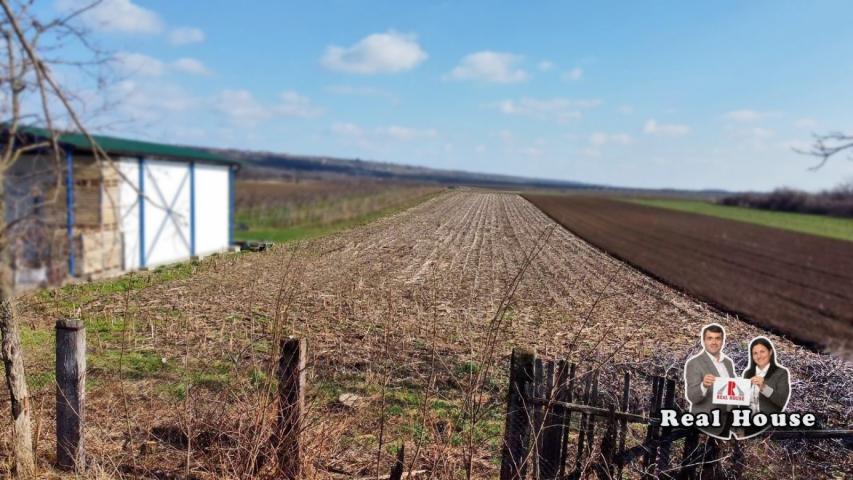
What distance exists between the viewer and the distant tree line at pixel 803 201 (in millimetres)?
3369

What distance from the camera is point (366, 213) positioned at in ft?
17.1

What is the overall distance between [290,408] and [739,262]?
10.8 meters

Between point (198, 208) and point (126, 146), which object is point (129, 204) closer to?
point (126, 146)

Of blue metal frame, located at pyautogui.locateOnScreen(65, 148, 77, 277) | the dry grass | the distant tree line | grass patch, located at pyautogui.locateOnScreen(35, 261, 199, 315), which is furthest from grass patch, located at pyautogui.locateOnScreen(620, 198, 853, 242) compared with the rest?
blue metal frame, located at pyautogui.locateOnScreen(65, 148, 77, 277)

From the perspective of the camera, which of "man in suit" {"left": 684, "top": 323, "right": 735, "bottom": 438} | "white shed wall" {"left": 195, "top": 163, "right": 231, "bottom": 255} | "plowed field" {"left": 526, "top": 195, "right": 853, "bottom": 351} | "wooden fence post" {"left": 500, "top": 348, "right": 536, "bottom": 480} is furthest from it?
"white shed wall" {"left": 195, "top": 163, "right": 231, "bottom": 255}

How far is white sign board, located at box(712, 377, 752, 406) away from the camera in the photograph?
311 centimetres

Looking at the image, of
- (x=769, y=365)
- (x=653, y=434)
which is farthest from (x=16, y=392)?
(x=769, y=365)

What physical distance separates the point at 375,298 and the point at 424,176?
122 centimetres

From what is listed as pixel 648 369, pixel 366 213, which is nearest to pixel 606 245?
pixel 648 369

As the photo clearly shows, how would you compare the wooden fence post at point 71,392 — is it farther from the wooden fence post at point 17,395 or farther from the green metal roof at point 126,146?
the green metal roof at point 126,146

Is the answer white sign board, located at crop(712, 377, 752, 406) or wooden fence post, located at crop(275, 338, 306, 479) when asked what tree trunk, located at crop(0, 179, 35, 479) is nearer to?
wooden fence post, located at crop(275, 338, 306, 479)

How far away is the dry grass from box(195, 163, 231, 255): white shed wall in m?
10.3

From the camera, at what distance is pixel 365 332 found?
445 centimetres

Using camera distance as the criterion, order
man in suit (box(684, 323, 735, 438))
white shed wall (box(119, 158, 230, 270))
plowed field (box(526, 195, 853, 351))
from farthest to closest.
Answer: white shed wall (box(119, 158, 230, 270)), plowed field (box(526, 195, 853, 351)), man in suit (box(684, 323, 735, 438))
